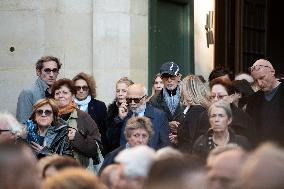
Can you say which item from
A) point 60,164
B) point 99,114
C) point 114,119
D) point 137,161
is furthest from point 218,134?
point 137,161

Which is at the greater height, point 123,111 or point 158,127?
point 123,111

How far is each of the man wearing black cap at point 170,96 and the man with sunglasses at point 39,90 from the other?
4.25 ft

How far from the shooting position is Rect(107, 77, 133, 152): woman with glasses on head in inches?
519

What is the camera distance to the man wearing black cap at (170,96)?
13.5 meters

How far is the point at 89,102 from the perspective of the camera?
13750mm

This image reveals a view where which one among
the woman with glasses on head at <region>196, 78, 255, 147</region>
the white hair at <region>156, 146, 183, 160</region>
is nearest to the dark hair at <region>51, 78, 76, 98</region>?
the woman with glasses on head at <region>196, 78, 255, 147</region>

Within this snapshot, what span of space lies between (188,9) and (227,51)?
1.42 metres

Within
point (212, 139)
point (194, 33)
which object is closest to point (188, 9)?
point (194, 33)

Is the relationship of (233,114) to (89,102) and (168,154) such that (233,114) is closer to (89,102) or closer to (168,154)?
(89,102)

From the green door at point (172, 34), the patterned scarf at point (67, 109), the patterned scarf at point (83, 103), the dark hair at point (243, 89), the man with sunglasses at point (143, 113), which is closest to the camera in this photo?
the patterned scarf at point (67, 109)

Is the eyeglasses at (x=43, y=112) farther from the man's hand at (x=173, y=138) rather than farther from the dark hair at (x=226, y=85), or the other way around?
the dark hair at (x=226, y=85)

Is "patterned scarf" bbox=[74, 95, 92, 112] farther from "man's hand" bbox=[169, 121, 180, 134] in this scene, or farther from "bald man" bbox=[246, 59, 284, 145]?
"bald man" bbox=[246, 59, 284, 145]

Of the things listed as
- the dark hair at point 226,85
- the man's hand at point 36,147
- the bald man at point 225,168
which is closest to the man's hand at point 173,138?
the dark hair at point 226,85

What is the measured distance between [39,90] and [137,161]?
5768 mm
